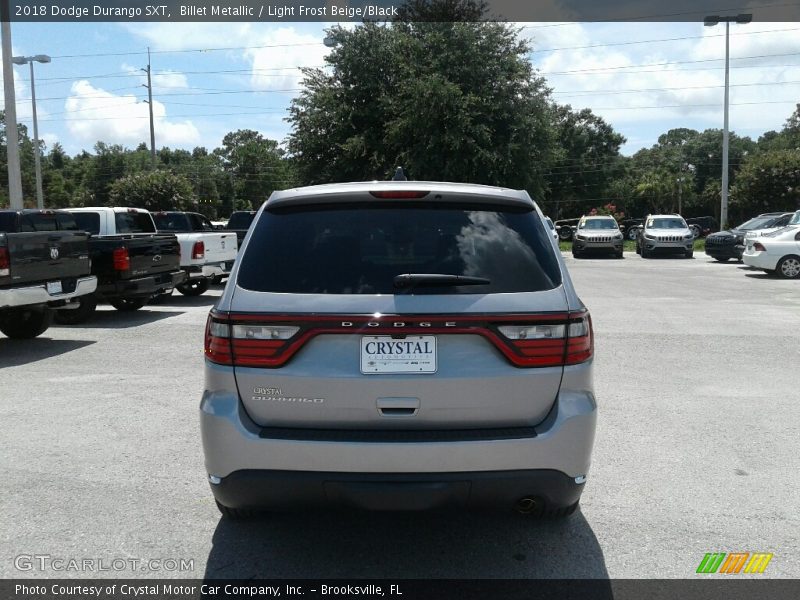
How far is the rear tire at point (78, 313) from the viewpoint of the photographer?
1237 centimetres

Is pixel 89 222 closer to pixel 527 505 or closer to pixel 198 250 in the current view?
pixel 198 250

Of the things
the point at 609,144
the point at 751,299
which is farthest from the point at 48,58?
the point at 609,144

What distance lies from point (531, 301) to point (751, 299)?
1367cm

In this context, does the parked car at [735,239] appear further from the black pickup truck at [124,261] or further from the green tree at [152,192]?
the green tree at [152,192]

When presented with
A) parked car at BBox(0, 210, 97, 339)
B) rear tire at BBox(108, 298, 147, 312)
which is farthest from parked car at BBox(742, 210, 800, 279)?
parked car at BBox(0, 210, 97, 339)

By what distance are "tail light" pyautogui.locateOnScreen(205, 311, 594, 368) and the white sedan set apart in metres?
18.9

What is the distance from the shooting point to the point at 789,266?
20016mm

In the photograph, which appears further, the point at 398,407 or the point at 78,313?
the point at 78,313

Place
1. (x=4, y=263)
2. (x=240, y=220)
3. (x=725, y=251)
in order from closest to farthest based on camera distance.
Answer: (x=4, y=263) → (x=240, y=220) → (x=725, y=251)

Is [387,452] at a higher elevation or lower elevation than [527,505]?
higher

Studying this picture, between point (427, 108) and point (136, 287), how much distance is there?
73.4ft

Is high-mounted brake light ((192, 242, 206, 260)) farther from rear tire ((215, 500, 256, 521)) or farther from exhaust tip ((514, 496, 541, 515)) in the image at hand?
exhaust tip ((514, 496, 541, 515))

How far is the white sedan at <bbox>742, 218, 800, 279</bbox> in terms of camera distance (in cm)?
1983

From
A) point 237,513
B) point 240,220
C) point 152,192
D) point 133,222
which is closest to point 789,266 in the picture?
point 240,220
